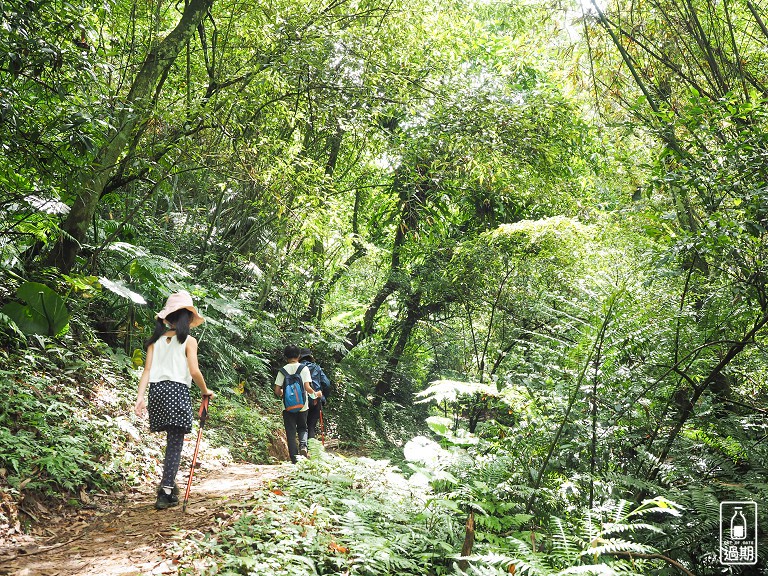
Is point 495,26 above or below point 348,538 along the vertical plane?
above

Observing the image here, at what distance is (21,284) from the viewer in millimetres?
6664

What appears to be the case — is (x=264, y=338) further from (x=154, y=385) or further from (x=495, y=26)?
(x=495, y=26)

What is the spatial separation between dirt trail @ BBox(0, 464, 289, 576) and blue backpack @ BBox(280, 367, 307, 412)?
133 centimetres

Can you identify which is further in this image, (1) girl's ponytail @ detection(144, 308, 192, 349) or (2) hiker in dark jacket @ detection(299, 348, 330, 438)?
(2) hiker in dark jacket @ detection(299, 348, 330, 438)

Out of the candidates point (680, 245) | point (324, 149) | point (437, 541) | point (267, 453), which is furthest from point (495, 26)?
point (437, 541)

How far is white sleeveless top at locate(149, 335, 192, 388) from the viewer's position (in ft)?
17.7

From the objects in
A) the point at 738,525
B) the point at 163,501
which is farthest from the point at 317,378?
the point at 738,525

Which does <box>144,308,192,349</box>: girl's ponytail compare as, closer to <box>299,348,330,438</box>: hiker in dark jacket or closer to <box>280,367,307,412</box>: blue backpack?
<box>280,367,307,412</box>: blue backpack

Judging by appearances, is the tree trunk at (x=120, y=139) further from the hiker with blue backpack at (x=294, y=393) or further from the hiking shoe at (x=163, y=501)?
the hiking shoe at (x=163, y=501)

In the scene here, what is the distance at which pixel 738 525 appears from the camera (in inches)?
153

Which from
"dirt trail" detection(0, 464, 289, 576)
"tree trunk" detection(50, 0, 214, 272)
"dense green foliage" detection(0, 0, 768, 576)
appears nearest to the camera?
"dirt trail" detection(0, 464, 289, 576)

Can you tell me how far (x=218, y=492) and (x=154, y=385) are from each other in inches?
55.3

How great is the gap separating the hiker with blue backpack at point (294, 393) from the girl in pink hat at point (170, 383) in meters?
1.94

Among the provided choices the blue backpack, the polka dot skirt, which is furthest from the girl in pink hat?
the blue backpack
